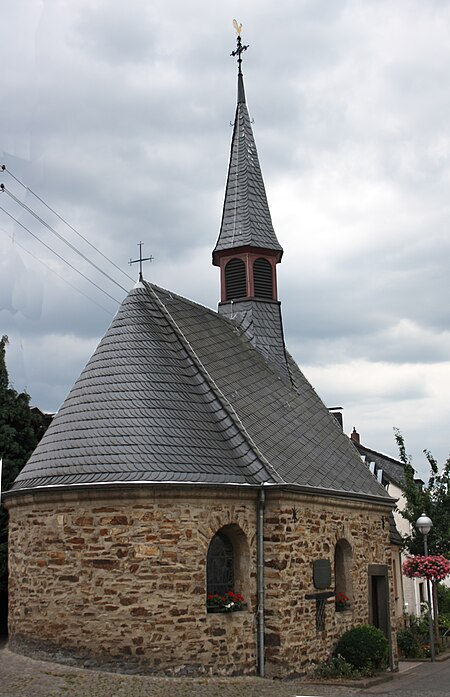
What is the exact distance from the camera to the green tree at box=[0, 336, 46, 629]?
62.8 ft

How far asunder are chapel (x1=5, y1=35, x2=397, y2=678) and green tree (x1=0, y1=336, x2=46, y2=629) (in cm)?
468

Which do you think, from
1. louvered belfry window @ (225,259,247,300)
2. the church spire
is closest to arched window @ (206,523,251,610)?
louvered belfry window @ (225,259,247,300)

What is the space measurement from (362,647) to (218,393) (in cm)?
537

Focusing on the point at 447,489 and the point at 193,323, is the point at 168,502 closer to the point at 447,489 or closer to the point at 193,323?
the point at 193,323

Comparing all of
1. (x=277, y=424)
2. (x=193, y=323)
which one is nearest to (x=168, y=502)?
(x=277, y=424)

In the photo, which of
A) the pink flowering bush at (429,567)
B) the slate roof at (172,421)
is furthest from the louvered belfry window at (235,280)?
the pink flowering bush at (429,567)

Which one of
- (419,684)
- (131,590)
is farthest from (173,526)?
(419,684)

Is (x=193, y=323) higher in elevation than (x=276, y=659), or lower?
higher

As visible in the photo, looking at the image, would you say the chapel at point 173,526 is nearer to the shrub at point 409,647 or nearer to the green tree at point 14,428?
the shrub at point 409,647

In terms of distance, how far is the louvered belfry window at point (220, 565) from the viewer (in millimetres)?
13852

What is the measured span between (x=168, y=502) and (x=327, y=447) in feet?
21.1

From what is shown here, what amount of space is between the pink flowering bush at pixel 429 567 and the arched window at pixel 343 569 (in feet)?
14.5

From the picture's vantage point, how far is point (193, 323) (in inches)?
696

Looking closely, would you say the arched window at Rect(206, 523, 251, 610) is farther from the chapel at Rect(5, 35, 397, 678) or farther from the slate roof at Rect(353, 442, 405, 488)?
the slate roof at Rect(353, 442, 405, 488)
